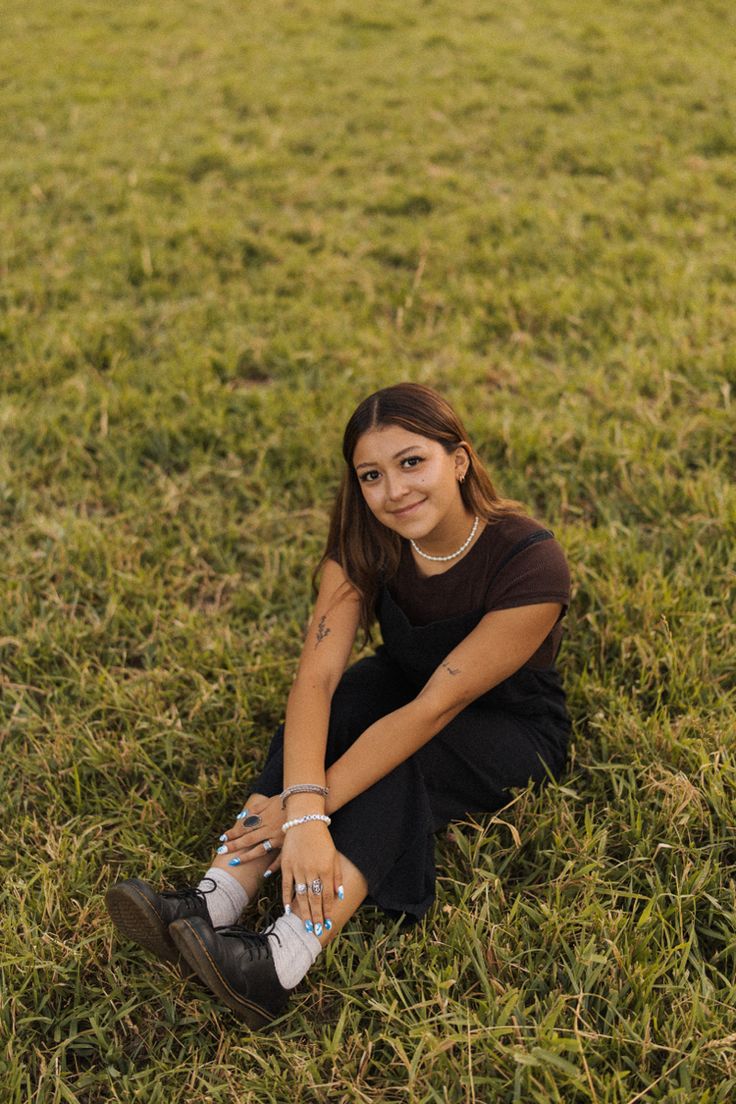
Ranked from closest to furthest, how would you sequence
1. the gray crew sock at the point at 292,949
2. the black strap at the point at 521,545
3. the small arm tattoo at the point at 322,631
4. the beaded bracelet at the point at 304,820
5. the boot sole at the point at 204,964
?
the boot sole at the point at 204,964
the gray crew sock at the point at 292,949
the beaded bracelet at the point at 304,820
the black strap at the point at 521,545
the small arm tattoo at the point at 322,631

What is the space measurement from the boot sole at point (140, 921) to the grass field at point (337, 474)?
0.15 metres

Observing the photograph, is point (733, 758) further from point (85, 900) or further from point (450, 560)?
point (85, 900)

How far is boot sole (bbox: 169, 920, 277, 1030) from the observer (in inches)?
90.0

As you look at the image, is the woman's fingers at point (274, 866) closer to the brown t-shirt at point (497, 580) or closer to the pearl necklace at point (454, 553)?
the brown t-shirt at point (497, 580)

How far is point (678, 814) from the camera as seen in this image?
2736 millimetres

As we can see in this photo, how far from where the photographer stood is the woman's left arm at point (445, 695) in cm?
260

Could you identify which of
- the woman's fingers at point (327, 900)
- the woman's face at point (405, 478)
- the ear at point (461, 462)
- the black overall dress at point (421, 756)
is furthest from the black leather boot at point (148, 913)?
the ear at point (461, 462)

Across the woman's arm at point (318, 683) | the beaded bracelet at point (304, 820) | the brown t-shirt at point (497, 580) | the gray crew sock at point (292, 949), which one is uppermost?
the brown t-shirt at point (497, 580)

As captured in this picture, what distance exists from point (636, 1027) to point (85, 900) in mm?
1500

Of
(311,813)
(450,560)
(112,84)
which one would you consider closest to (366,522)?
(450,560)

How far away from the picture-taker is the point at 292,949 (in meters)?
2.41

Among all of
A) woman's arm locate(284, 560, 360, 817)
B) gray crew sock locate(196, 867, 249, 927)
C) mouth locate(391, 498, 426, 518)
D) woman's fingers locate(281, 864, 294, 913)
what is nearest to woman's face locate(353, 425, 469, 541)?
mouth locate(391, 498, 426, 518)

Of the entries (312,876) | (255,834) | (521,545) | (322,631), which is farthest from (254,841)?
(521,545)

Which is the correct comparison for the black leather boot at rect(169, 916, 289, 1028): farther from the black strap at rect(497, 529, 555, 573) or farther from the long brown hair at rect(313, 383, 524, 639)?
the black strap at rect(497, 529, 555, 573)
